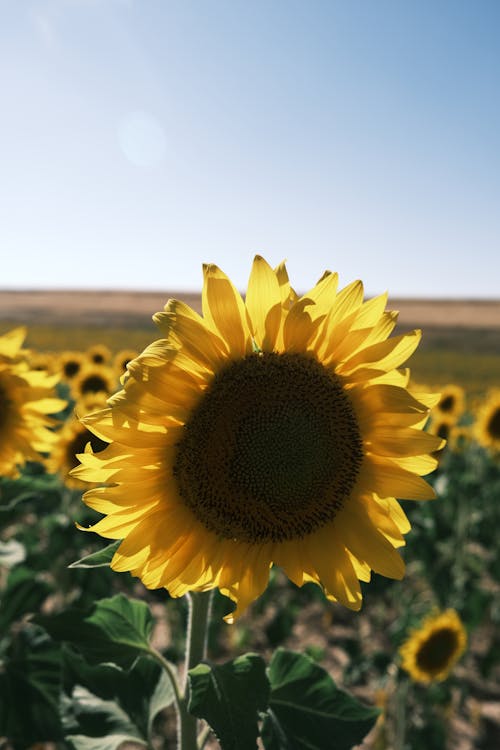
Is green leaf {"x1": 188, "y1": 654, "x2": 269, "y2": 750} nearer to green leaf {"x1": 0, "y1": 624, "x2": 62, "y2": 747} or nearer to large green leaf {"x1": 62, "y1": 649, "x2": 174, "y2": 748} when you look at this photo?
large green leaf {"x1": 62, "y1": 649, "x2": 174, "y2": 748}

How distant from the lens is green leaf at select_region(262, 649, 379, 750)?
1.69m

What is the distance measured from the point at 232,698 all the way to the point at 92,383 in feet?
19.1

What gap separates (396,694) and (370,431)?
12.7 ft

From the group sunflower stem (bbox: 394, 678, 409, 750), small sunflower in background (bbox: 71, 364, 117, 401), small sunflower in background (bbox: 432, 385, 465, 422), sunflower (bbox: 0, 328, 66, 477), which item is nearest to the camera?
sunflower (bbox: 0, 328, 66, 477)

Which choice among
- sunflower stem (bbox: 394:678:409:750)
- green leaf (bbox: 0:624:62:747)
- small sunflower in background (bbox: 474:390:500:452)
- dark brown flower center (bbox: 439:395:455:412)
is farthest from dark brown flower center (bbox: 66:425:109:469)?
dark brown flower center (bbox: 439:395:455:412)

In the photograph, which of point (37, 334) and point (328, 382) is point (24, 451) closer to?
point (328, 382)

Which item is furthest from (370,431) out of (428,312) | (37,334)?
(428,312)

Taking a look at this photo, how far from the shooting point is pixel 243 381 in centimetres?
162

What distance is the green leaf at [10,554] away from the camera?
8.26 feet

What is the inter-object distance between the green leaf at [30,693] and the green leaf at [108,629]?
1117 millimetres

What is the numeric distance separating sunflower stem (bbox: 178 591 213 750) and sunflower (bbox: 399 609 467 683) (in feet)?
10.3

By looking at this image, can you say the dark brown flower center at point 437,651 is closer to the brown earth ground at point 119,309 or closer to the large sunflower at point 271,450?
the large sunflower at point 271,450

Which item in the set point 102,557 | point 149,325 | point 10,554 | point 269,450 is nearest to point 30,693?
point 10,554

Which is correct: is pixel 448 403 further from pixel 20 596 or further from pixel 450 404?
pixel 20 596
